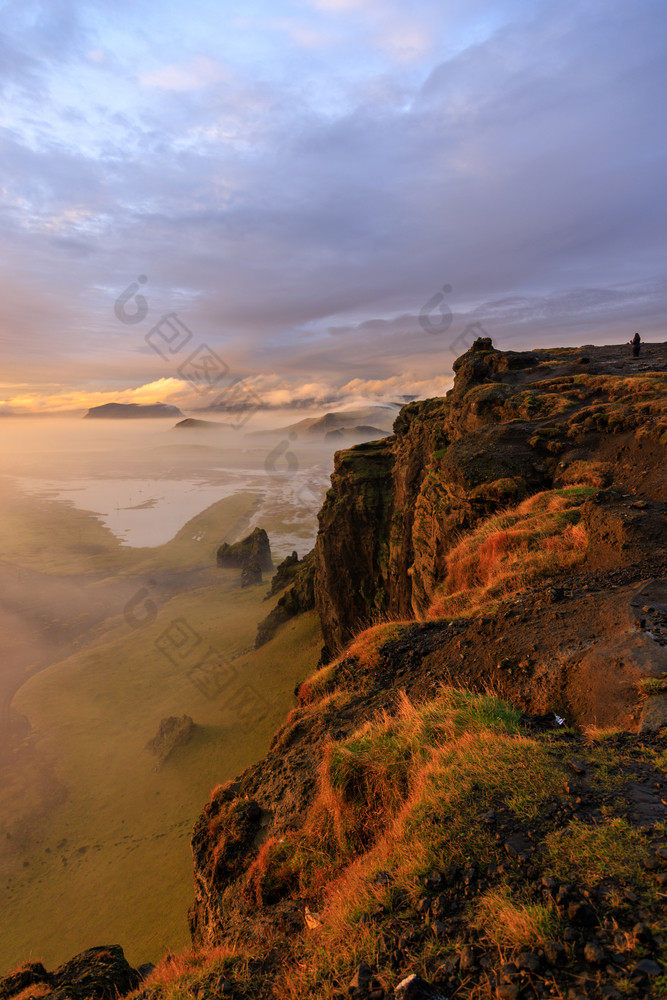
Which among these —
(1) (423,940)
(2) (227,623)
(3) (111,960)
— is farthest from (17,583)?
(1) (423,940)

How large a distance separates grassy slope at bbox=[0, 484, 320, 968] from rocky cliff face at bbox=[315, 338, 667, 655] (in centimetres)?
933

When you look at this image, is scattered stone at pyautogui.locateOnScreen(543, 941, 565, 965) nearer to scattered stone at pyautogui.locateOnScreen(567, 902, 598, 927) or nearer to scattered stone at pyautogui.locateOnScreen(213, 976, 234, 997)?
scattered stone at pyautogui.locateOnScreen(567, 902, 598, 927)

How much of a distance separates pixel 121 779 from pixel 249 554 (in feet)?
190

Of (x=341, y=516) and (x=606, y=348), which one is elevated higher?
(x=606, y=348)

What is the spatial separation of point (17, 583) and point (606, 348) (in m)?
107

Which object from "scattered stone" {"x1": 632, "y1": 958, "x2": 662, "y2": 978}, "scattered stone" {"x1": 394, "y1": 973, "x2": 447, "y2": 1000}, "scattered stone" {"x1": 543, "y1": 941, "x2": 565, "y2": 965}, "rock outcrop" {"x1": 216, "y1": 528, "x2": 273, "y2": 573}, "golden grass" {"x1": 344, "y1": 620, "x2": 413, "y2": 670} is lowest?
"rock outcrop" {"x1": 216, "y1": 528, "x2": 273, "y2": 573}

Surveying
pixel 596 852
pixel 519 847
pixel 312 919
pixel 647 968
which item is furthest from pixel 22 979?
pixel 647 968

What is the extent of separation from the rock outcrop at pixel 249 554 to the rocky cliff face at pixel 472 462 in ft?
162

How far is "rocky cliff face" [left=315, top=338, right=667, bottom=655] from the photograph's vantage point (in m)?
15.1

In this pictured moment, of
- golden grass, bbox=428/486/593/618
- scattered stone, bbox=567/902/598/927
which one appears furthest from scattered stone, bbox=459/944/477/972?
golden grass, bbox=428/486/593/618

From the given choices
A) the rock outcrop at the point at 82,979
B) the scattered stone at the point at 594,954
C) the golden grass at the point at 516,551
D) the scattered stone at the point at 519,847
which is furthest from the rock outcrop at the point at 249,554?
the scattered stone at the point at 594,954

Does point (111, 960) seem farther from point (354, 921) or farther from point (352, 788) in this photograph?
point (354, 921)

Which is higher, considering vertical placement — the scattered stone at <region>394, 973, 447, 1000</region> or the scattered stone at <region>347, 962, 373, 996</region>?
the scattered stone at <region>394, 973, 447, 1000</region>

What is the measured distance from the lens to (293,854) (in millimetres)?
5824
